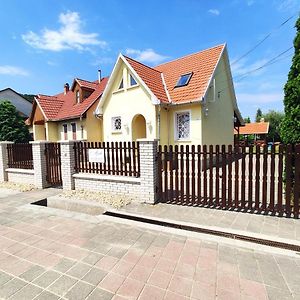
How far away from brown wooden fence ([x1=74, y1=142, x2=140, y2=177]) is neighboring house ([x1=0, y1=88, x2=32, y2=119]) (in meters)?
24.7

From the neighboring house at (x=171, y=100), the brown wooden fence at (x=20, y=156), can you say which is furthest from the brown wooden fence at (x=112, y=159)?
the neighboring house at (x=171, y=100)

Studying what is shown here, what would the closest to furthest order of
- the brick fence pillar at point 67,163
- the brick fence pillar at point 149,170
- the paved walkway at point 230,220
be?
the paved walkway at point 230,220
the brick fence pillar at point 149,170
the brick fence pillar at point 67,163

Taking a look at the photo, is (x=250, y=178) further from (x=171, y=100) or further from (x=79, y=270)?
(x=171, y=100)

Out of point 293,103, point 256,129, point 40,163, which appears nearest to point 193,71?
point 293,103

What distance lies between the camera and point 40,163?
8367 millimetres

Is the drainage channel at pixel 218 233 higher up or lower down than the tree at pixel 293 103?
lower down

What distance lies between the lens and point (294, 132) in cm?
501

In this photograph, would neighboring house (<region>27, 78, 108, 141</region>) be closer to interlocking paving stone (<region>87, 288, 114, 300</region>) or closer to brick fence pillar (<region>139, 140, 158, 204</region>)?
brick fence pillar (<region>139, 140, 158, 204</region>)

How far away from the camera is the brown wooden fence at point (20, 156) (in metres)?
9.03

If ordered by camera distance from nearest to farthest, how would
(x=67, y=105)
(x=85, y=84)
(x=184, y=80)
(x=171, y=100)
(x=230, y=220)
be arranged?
1. (x=230, y=220)
2. (x=171, y=100)
3. (x=184, y=80)
4. (x=85, y=84)
5. (x=67, y=105)

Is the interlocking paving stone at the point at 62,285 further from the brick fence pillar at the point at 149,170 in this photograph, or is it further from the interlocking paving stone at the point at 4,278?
the brick fence pillar at the point at 149,170

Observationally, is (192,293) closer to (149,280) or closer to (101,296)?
(149,280)

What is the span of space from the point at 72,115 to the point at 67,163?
34.3ft

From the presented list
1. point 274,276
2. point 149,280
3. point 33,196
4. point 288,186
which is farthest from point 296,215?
point 33,196
